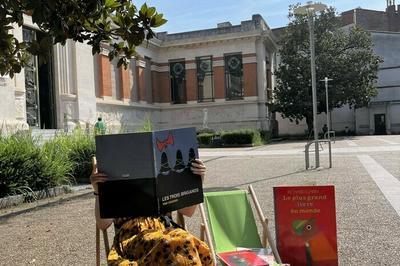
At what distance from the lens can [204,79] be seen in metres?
47.1

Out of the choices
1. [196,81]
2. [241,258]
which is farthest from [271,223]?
[196,81]

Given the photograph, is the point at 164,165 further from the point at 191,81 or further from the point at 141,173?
the point at 191,81

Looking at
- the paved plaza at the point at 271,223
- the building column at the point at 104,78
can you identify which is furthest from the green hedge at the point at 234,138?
the paved plaza at the point at 271,223

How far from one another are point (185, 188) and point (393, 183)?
8878 millimetres

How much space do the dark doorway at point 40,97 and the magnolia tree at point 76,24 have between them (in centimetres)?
2061

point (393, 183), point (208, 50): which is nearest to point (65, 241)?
point (393, 183)

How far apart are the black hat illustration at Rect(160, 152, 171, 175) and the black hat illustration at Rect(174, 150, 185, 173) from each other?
3.8 inches

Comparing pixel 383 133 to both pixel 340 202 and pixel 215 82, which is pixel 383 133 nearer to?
pixel 215 82

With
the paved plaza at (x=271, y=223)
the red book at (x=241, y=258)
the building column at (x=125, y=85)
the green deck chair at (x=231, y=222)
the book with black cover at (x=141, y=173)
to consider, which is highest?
the building column at (x=125, y=85)

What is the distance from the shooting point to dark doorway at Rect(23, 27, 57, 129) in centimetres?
2464

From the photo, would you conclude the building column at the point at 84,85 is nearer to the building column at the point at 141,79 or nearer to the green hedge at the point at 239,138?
the green hedge at the point at 239,138

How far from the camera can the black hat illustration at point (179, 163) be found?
13.6 feet

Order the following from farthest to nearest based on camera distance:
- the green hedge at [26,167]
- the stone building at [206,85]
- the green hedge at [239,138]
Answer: the stone building at [206,85] → the green hedge at [239,138] → the green hedge at [26,167]

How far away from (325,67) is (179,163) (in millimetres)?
42249
